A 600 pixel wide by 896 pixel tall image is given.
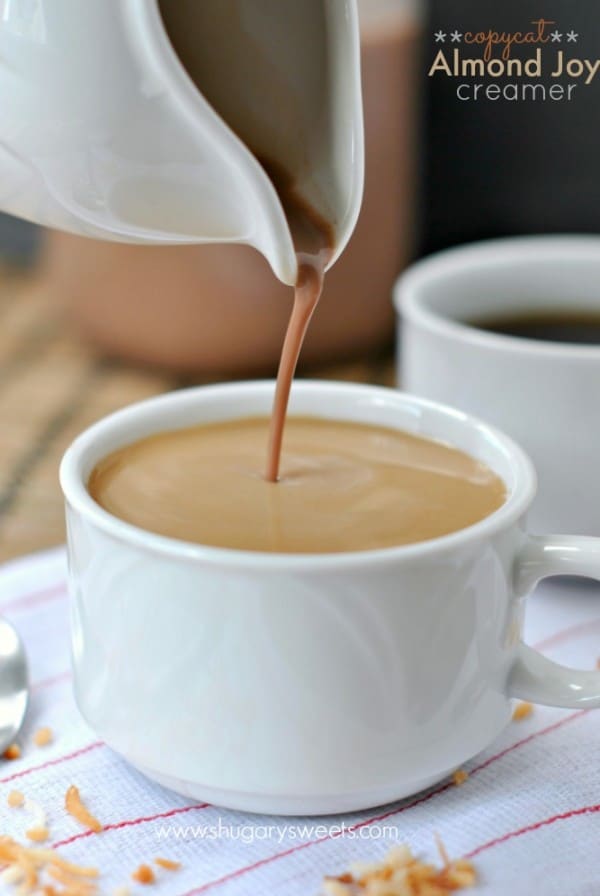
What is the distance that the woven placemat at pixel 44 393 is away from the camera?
3.64ft

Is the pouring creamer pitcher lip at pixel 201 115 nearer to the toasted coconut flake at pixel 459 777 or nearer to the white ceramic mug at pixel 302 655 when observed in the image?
the white ceramic mug at pixel 302 655

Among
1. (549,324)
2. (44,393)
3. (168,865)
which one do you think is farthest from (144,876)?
(44,393)

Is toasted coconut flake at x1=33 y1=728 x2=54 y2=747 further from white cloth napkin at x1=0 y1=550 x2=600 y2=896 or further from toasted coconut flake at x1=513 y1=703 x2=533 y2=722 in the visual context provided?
toasted coconut flake at x1=513 y1=703 x2=533 y2=722

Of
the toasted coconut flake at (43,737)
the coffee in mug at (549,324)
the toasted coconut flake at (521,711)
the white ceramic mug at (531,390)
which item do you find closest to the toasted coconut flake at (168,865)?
the toasted coconut flake at (43,737)

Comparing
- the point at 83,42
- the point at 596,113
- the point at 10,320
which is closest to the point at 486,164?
the point at 596,113

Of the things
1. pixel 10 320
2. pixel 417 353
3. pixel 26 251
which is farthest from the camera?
pixel 26 251

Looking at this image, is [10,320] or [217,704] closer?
[217,704]

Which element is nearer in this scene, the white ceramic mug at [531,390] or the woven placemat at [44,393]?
the white ceramic mug at [531,390]

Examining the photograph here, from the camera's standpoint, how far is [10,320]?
1562 mm

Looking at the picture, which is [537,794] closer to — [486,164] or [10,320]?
[486,164]

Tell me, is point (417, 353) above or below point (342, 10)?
below

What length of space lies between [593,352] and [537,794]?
0.31 metres

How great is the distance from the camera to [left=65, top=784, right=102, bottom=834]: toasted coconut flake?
2.29ft

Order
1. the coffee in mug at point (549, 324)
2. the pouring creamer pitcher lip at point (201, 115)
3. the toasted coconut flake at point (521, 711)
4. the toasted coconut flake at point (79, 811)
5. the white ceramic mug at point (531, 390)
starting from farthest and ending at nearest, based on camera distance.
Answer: the coffee in mug at point (549, 324)
the white ceramic mug at point (531, 390)
the toasted coconut flake at point (521, 711)
the toasted coconut flake at point (79, 811)
the pouring creamer pitcher lip at point (201, 115)
